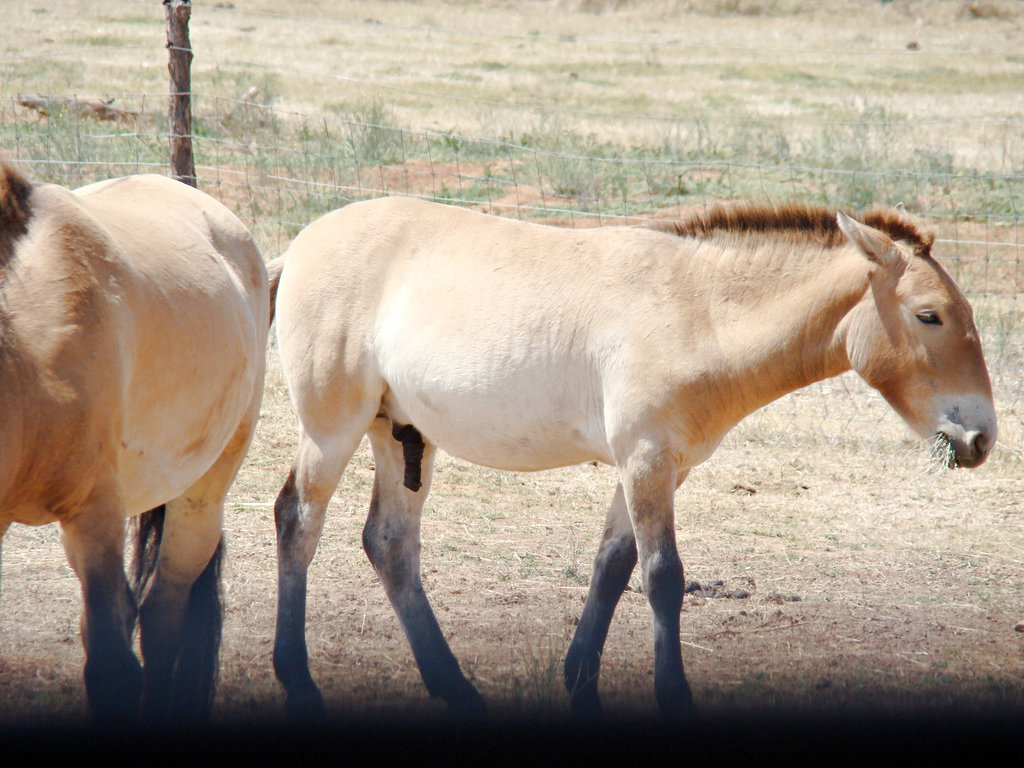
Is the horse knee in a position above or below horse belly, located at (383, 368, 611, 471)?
below

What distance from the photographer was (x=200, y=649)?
11.9 ft

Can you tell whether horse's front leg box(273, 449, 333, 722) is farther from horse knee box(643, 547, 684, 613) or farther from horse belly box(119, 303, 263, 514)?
horse knee box(643, 547, 684, 613)

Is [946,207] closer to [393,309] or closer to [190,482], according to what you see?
[393,309]

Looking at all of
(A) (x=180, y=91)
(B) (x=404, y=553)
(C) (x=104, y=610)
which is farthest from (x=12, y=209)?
(A) (x=180, y=91)

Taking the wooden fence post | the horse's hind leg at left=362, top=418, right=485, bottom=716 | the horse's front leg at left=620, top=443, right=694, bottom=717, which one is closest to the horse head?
the horse's front leg at left=620, top=443, right=694, bottom=717

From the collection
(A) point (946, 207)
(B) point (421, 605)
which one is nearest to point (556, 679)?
(B) point (421, 605)

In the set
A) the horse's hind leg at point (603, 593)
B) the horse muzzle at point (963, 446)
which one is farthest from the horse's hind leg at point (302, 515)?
the horse muzzle at point (963, 446)

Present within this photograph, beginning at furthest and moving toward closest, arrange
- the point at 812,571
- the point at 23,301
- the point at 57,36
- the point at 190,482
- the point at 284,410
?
1. the point at 57,36
2. the point at 284,410
3. the point at 812,571
4. the point at 190,482
5. the point at 23,301

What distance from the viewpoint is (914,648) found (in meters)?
4.36

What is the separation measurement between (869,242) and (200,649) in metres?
2.72

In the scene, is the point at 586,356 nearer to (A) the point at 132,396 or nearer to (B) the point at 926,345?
(B) the point at 926,345

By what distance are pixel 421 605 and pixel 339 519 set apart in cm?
157

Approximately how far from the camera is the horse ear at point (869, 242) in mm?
3406

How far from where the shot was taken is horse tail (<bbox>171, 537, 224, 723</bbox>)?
11.6ft
